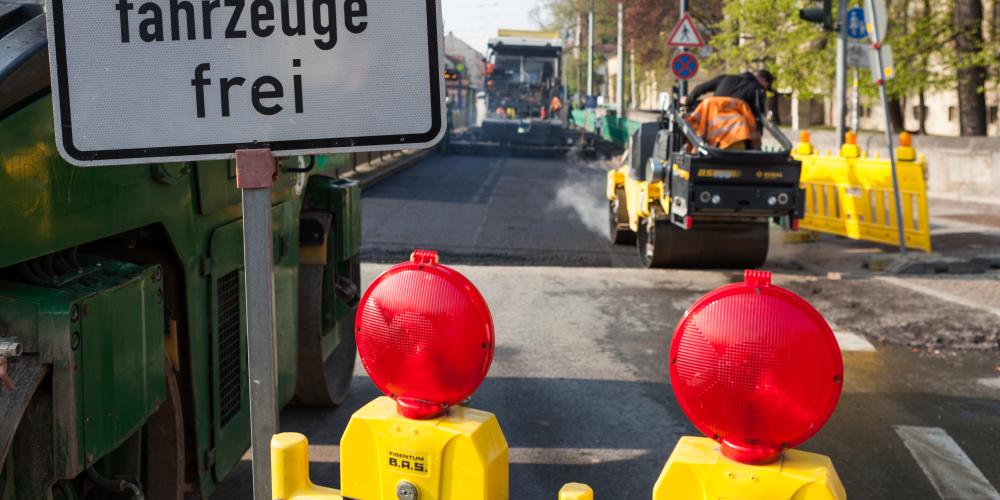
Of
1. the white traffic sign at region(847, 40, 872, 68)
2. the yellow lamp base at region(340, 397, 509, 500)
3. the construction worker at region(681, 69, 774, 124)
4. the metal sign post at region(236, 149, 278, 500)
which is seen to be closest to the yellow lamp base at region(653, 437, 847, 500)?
the yellow lamp base at region(340, 397, 509, 500)

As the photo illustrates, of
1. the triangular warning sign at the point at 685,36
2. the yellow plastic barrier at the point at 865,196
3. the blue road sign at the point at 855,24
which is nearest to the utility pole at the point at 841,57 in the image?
Result: the blue road sign at the point at 855,24

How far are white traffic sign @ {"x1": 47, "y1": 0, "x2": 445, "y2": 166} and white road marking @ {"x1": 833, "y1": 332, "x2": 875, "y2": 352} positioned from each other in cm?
574

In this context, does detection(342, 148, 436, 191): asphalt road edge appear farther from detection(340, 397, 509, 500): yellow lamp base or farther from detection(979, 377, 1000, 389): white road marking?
detection(340, 397, 509, 500): yellow lamp base

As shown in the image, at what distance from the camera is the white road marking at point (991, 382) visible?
21.7ft

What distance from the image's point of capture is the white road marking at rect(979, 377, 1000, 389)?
6.61 meters

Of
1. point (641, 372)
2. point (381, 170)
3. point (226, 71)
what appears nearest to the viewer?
point (226, 71)

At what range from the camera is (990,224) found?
49.7 ft

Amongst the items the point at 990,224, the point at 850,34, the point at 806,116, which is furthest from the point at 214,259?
the point at 806,116

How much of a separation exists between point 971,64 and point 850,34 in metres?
9.14

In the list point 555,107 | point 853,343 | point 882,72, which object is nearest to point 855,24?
point 882,72

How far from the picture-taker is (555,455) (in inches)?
207

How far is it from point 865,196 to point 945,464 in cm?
823

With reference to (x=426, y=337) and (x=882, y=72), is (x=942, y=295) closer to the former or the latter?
(x=882, y=72)

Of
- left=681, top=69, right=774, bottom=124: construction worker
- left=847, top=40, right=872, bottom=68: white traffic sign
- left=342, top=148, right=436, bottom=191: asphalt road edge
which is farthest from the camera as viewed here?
left=342, top=148, right=436, bottom=191: asphalt road edge
